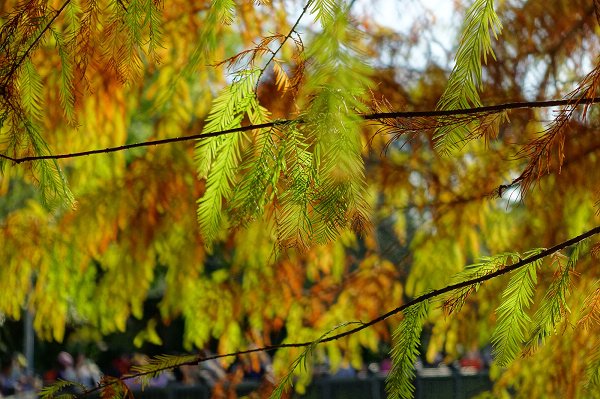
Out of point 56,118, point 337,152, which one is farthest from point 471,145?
point 337,152

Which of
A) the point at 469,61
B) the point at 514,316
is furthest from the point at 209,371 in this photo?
the point at 469,61

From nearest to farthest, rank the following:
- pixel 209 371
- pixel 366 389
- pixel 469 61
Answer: pixel 469 61 → pixel 366 389 → pixel 209 371

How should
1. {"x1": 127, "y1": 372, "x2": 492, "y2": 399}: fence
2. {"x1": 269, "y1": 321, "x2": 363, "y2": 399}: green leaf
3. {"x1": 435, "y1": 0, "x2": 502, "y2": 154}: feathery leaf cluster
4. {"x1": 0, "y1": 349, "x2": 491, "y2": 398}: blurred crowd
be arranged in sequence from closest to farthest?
1. {"x1": 435, "y1": 0, "x2": 502, "y2": 154}: feathery leaf cluster
2. {"x1": 269, "y1": 321, "x2": 363, "y2": 399}: green leaf
3. {"x1": 0, "y1": 349, "x2": 491, "y2": 398}: blurred crowd
4. {"x1": 127, "y1": 372, "x2": 492, "y2": 399}: fence

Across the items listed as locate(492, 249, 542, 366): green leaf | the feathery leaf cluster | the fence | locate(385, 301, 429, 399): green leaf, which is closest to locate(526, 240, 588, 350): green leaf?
locate(492, 249, 542, 366): green leaf

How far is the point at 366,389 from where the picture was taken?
7.18 meters

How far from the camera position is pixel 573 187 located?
3266 mm

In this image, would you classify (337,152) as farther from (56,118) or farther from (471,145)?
(471,145)

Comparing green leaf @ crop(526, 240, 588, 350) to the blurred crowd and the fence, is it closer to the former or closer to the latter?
the blurred crowd

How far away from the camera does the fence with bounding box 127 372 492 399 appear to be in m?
6.89

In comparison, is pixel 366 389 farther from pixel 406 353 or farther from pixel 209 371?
pixel 406 353

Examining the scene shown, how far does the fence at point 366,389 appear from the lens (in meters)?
6.89

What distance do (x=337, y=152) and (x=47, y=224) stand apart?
311cm

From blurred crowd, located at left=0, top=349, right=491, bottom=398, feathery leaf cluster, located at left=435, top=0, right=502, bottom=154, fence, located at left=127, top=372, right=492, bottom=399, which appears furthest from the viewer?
fence, located at left=127, top=372, right=492, bottom=399

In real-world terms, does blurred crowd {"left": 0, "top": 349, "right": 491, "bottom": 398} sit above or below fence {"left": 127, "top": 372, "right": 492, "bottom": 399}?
above
